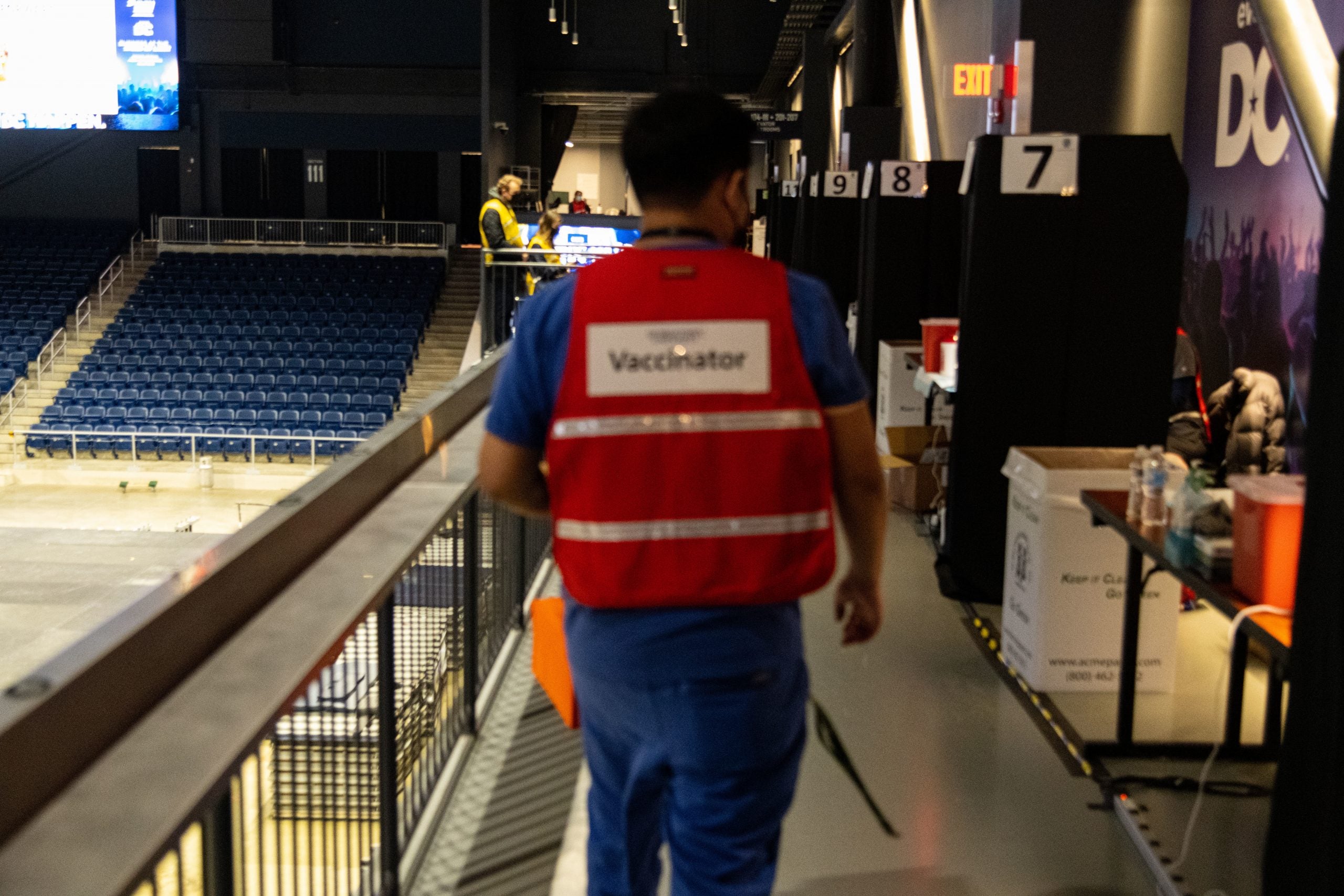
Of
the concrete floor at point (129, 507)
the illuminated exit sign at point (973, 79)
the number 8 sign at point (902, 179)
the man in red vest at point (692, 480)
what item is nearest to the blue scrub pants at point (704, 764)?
the man in red vest at point (692, 480)

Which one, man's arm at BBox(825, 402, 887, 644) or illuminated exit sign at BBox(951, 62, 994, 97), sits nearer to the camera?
man's arm at BBox(825, 402, 887, 644)

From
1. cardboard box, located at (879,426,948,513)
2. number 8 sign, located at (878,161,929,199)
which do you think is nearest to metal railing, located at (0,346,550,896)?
cardboard box, located at (879,426,948,513)

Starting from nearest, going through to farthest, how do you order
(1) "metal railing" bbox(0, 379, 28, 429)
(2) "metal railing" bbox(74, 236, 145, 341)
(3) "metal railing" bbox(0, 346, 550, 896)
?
(3) "metal railing" bbox(0, 346, 550, 896) < (1) "metal railing" bbox(0, 379, 28, 429) < (2) "metal railing" bbox(74, 236, 145, 341)

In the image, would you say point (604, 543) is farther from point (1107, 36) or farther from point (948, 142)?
point (948, 142)

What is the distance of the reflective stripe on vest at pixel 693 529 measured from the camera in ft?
5.75

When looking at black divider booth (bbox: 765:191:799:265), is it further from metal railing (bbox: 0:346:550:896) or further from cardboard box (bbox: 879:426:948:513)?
metal railing (bbox: 0:346:550:896)

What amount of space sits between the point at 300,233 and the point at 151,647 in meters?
25.5

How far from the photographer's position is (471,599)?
3.31 meters

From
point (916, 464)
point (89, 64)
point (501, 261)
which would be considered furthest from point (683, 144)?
point (89, 64)

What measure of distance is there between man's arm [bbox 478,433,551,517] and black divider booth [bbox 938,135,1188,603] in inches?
128

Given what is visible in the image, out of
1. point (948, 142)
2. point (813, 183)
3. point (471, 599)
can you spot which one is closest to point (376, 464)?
point (471, 599)

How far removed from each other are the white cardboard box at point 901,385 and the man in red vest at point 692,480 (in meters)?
5.03

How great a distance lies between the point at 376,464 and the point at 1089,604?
7.34 feet

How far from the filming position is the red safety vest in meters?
1.75
